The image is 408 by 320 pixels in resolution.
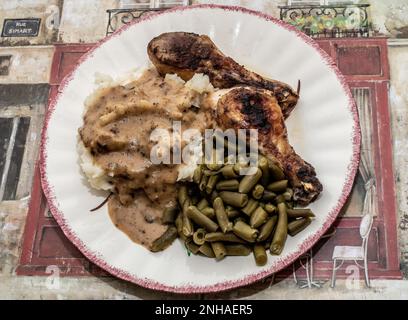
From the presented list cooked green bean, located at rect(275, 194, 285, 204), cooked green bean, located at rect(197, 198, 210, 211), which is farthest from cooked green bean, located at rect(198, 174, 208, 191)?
cooked green bean, located at rect(275, 194, 285, 204)

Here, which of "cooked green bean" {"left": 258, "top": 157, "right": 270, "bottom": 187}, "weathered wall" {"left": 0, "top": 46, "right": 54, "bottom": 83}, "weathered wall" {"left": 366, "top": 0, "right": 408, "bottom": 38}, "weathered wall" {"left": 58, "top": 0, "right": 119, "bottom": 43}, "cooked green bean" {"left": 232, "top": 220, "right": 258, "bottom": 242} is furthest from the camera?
"weathered wall" {"left": 58, "top": 0, "right": 119, "bottom": 43}

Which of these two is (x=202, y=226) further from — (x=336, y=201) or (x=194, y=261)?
(x=336, y=201)

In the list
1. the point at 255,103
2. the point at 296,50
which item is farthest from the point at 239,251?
the point at 296,50

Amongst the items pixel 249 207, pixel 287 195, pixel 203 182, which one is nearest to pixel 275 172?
pixel 287 195

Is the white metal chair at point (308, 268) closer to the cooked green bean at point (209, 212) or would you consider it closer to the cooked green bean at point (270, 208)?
the cooked green bean at point (270, 208)

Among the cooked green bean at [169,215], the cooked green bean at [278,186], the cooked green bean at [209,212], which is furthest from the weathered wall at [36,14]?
the cooked green bean at [278,186]

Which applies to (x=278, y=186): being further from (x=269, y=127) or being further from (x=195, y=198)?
(x=195, y=198)

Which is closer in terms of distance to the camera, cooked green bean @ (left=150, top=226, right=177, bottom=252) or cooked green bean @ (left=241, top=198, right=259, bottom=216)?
cooked green bean @ (left=241, top=198, right=259, bottom=216)

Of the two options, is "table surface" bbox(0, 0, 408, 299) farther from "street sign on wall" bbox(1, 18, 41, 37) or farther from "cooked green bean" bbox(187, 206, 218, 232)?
"street sign on wall" bbox(1, 18, 41, 37)
